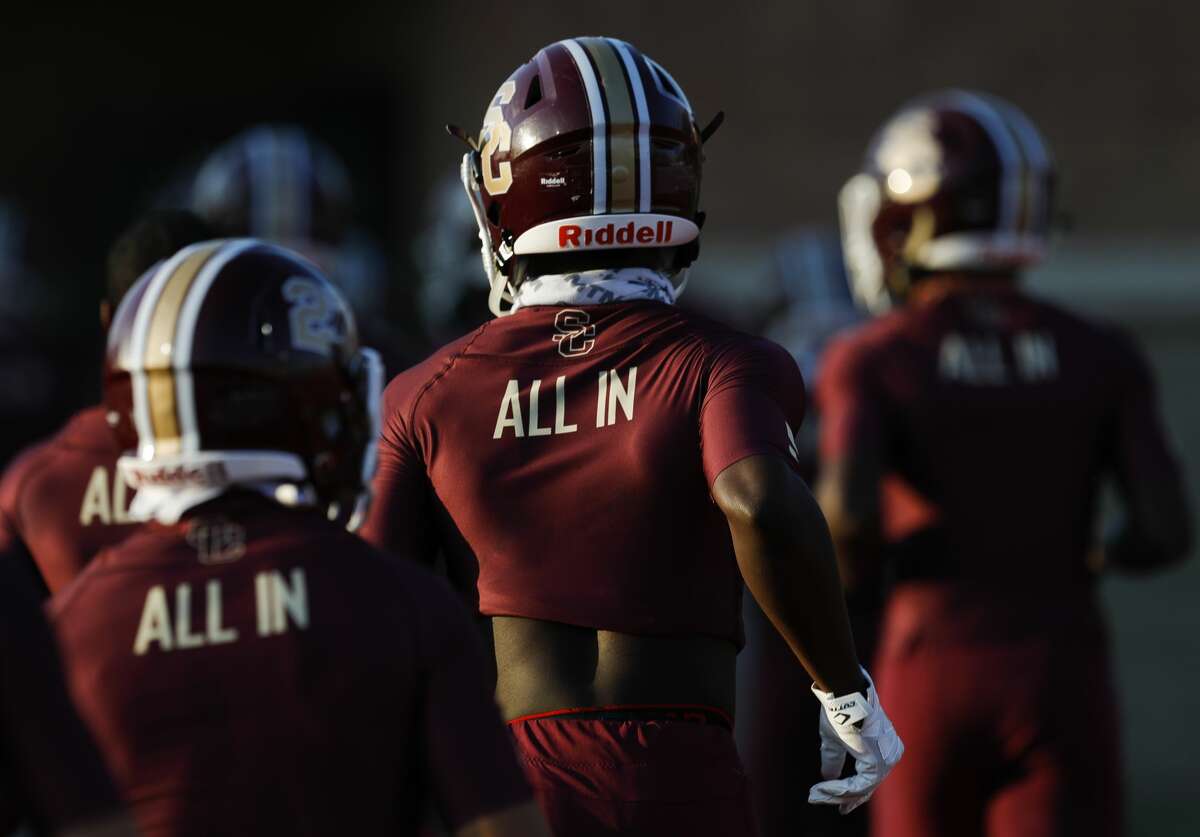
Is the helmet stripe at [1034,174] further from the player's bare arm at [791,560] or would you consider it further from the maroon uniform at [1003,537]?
the player's bare arm at [791,560]

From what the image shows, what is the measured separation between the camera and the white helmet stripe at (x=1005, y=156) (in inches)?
211

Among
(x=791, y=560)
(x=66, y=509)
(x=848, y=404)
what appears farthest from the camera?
(x=848, y=404)

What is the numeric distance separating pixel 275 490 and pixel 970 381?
2.57m

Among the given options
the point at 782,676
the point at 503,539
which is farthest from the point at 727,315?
the point at 503,539

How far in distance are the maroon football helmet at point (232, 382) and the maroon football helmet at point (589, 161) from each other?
0.69 metres

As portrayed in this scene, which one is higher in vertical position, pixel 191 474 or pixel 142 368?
pixel 142 368

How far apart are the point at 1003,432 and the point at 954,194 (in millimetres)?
809

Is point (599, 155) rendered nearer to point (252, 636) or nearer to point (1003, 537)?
point (252, 636)

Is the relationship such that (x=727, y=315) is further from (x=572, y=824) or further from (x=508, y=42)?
(x=572, y=824)

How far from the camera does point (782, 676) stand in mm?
6969

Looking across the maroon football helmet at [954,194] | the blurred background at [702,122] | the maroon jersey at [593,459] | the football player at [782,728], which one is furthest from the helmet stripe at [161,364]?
the blurred background at [702,122]

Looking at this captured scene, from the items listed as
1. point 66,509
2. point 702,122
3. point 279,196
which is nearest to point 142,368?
point 66,509

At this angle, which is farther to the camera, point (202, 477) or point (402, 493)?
point (402, 493)

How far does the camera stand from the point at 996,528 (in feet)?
16.2
